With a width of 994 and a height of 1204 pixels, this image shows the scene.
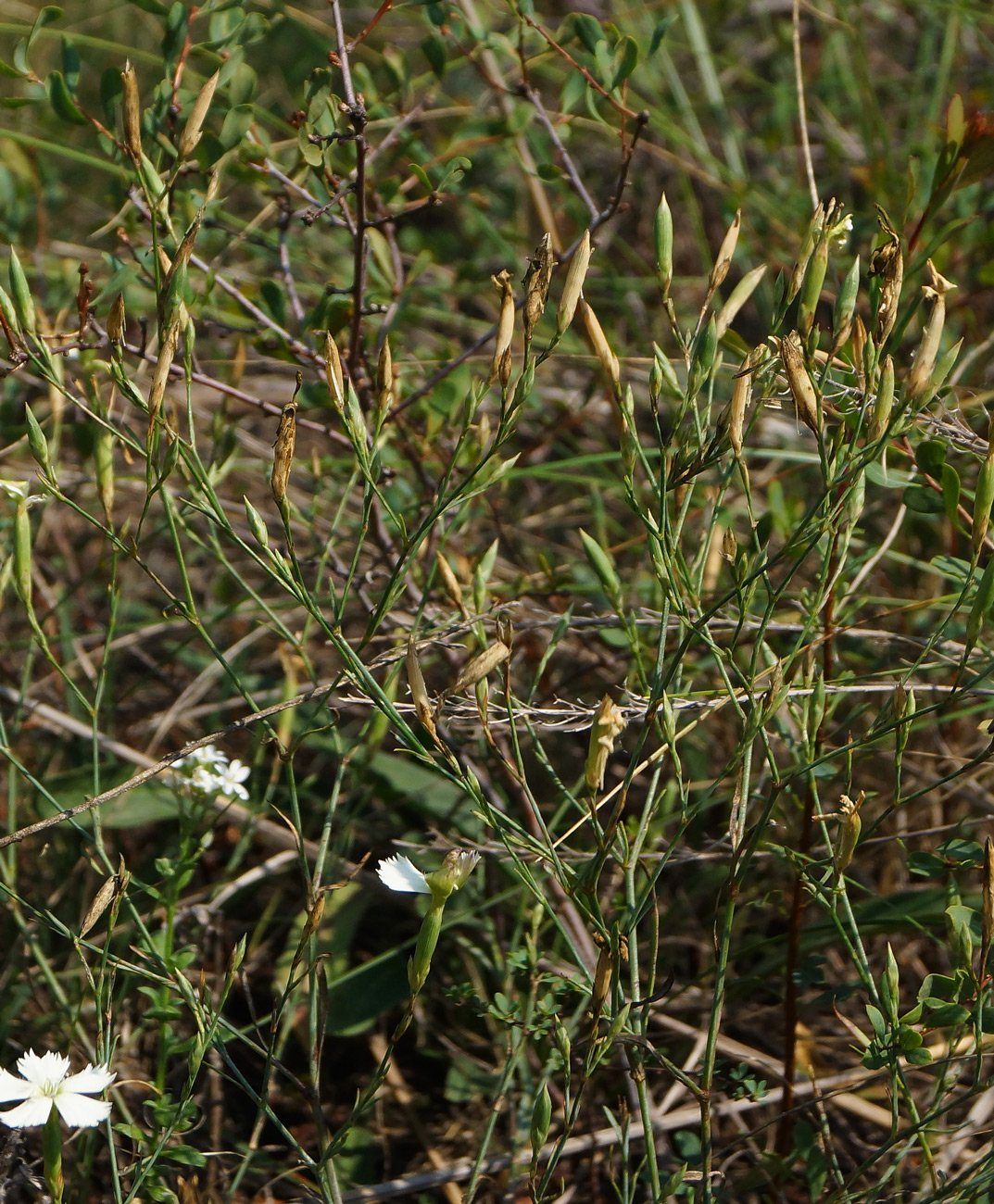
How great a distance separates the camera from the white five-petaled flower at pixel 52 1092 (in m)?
0.84

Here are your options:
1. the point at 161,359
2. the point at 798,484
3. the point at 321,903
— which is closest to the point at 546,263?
the point at 161,359

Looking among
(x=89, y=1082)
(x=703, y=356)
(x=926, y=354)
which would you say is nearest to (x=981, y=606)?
(x=926, y=354)

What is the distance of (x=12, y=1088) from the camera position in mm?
854

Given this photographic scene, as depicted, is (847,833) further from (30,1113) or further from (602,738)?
(30,1113)

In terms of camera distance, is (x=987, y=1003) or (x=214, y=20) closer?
(x=987, y=1003)

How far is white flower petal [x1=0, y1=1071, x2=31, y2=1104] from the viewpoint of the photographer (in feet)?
2.77

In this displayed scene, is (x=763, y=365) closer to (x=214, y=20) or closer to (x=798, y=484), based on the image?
(x=214, y=20)

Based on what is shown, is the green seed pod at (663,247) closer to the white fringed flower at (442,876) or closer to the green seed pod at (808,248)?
the green seed pod at (808,248)

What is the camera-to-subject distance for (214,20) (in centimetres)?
139

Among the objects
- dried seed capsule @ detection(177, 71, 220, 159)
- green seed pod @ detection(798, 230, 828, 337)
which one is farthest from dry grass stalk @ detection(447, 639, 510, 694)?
dried seed capsule @ detection(177, 71, 220, 159)

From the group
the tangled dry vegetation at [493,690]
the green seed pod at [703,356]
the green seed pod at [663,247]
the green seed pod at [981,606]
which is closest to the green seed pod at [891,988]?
the tangled dry vegetation at [493,690]

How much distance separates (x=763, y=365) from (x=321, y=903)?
0.58 meters

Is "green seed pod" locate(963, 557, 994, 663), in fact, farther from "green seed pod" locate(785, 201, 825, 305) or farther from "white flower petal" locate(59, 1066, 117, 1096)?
"white flower petal" locate(59, 1066, 117, 1096)

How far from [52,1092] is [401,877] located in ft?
1.03
